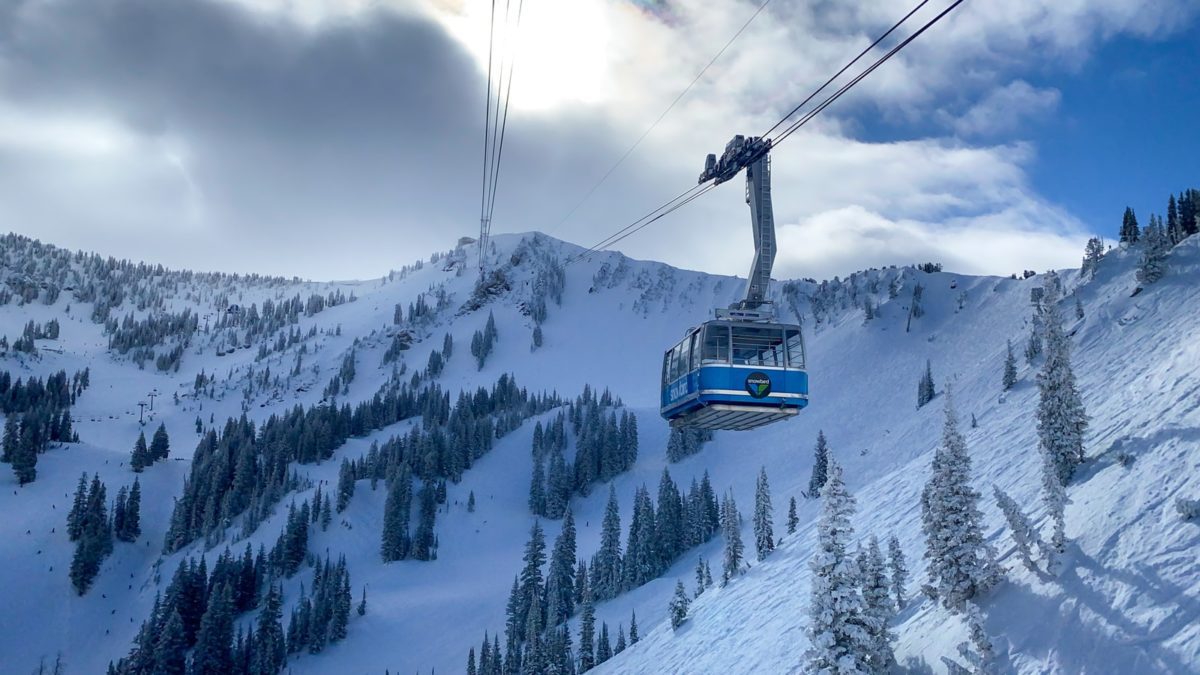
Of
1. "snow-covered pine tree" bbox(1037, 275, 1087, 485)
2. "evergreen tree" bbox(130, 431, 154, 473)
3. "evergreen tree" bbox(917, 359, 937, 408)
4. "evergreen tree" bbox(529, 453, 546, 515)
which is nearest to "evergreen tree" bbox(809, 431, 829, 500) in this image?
"evergreen tree" bbox(917, 359, 937, 408)

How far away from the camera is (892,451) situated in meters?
118

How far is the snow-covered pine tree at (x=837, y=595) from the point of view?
126ft

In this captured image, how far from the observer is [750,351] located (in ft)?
86.6

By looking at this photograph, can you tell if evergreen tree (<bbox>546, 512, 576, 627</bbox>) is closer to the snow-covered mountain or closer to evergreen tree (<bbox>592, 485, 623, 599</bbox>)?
evergreen tree (<bbox>592, 485, 623, 599</bbox>)

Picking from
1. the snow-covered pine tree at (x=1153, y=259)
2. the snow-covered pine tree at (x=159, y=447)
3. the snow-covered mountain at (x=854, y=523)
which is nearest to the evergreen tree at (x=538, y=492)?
the snow-covered mountain at (x=854, y=523)

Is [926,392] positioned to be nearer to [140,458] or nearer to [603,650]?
[603,650]

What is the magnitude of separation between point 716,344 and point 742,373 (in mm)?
1223

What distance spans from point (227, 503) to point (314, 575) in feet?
111

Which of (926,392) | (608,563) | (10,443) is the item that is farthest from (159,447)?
(926,392)

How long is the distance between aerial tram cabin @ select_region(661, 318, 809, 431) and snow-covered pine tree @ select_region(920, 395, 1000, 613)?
1971 centimetres

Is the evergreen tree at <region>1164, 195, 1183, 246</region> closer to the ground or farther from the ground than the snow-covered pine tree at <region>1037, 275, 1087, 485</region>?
farther from the ground

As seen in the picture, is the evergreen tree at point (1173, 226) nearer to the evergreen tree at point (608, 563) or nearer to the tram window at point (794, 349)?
the evergreen tree at point (608, 563)

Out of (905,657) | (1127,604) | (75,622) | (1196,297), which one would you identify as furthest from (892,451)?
(75,622)

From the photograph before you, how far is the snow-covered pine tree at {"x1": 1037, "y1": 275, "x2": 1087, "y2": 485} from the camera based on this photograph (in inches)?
1994
